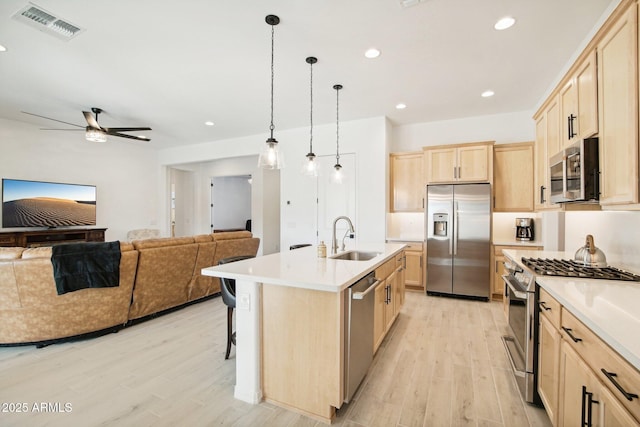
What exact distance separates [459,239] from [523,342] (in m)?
2.35

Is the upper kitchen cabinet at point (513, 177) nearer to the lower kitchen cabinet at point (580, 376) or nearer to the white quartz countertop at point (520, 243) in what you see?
the white quartz countertop at point (520, 243)

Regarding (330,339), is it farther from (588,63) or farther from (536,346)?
(588,63)

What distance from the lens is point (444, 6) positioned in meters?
2.16

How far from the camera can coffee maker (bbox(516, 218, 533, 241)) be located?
13.9 ft

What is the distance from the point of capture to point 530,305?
187cm

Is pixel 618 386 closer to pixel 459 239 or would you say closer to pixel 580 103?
pixel 580 103

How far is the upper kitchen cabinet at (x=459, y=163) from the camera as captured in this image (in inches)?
166

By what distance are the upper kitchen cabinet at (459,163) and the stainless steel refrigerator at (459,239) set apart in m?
0.16

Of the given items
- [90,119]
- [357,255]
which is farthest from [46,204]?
[357,255]

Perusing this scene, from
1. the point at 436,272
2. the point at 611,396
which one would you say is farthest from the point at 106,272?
the point at 436,272

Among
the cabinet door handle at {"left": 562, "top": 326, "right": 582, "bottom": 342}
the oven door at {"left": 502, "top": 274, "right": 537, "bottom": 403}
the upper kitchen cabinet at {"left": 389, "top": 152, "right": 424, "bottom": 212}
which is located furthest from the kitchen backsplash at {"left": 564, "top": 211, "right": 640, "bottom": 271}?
the upper kitchen cabinet at {"left": 389, "top": 152, "right": 424, "bottom": 212}

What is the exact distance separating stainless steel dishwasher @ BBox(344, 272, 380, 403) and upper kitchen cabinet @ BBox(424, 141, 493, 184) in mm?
2950

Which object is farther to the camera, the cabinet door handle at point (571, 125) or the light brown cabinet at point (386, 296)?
the light brown cabinet at point (386, 296)

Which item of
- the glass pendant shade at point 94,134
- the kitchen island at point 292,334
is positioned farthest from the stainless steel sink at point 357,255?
the glass pendant shade at point 94,134
